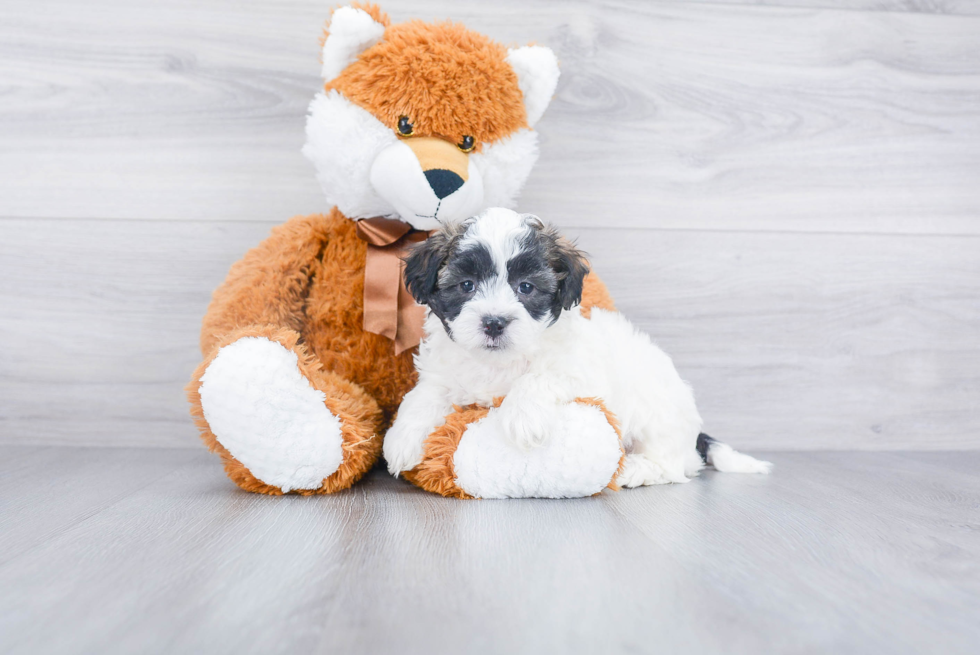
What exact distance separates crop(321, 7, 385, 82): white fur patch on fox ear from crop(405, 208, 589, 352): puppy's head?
1.38 ft

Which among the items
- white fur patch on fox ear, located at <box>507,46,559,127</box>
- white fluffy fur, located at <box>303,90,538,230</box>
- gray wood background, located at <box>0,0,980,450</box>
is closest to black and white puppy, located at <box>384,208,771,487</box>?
white fluffy fur, located at <box>303,90,538,230</box>

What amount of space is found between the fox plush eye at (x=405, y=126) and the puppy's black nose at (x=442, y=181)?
10cm

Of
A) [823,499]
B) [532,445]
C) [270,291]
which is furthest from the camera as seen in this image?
[270,291]

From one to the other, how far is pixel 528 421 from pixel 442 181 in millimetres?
471

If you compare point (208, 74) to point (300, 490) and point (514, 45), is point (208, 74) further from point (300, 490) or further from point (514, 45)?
point (300, 490)

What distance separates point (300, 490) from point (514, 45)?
44.9 inches

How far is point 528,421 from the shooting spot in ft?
3.63

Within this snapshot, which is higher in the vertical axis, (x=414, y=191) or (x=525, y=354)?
(x=414, y=191)

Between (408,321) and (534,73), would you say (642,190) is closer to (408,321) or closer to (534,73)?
(534,73)

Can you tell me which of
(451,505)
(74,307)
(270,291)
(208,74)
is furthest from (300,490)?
(208,74)

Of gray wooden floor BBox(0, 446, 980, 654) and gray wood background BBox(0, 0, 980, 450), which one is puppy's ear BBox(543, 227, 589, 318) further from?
gray wood background BBox(0, 0, 980, 450)

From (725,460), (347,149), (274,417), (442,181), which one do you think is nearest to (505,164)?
(442,181)

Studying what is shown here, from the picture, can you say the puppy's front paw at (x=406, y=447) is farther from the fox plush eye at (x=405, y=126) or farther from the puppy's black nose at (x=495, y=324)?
the fox plush eye at (x=405, y=126)

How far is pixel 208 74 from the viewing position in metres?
1.67
